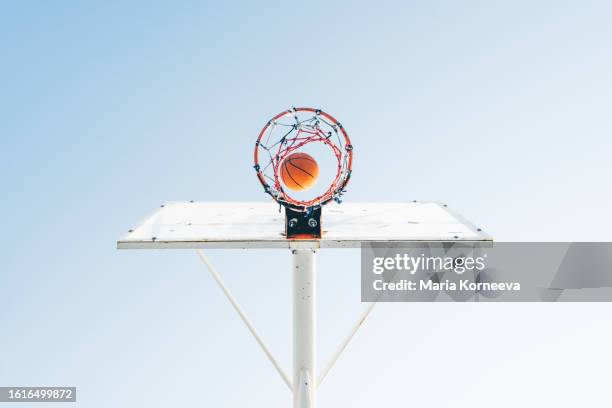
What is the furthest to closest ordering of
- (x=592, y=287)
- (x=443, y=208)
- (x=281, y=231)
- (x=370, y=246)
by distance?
(x=443, y=208) → (x=592, y=287) → (x=281, y=231) → (x=370, y=246)

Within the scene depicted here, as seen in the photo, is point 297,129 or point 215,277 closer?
point 297,129

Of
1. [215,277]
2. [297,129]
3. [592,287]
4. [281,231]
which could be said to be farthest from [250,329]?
[592,287]

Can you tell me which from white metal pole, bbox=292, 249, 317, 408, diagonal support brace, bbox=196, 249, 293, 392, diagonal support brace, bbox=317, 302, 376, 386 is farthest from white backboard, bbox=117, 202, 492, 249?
diagonal support brace, bbox=317, 302, 376, 386

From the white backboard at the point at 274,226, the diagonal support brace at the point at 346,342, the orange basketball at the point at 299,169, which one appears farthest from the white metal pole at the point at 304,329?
the orange basketball at the point at 299,169

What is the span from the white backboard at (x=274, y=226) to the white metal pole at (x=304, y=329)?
A: 0.39 meters

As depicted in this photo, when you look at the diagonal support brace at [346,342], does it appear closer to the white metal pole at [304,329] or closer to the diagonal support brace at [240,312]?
the white metal pole at [304,329]

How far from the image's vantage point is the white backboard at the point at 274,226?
5.34 m

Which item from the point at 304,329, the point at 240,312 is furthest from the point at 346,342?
the point at 240,312

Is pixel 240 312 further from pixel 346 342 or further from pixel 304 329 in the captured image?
pixel 346 342

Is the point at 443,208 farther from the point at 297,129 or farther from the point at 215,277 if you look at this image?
the point at 215,277

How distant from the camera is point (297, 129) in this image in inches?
217

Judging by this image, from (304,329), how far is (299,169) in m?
1.57

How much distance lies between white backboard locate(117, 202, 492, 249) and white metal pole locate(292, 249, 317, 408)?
1.29 ft

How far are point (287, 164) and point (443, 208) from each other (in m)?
1.93
